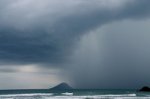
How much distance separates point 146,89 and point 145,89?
733 millimetres

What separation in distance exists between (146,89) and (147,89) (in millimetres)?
678

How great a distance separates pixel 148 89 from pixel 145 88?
1826mm

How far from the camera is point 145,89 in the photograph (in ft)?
404

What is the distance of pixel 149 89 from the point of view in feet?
402

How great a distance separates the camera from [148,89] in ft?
400

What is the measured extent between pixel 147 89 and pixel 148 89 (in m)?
0.41

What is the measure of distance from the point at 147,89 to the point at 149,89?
113cm

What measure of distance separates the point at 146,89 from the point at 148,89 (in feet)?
2.85

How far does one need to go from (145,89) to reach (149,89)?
1.58m

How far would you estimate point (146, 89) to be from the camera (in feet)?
402

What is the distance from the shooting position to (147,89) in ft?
400

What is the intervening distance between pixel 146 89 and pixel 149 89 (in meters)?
1.19
